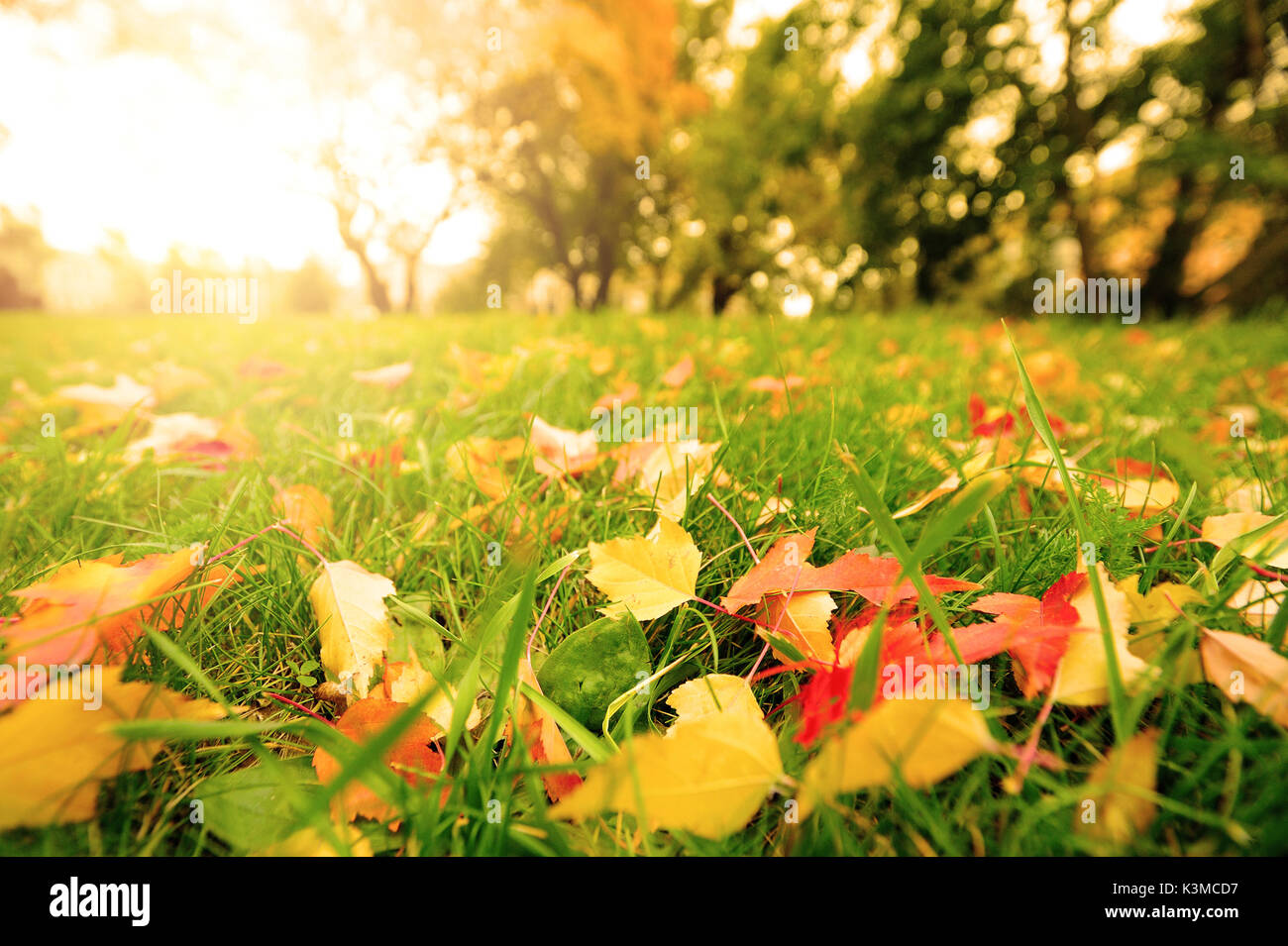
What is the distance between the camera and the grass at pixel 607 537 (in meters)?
0.47

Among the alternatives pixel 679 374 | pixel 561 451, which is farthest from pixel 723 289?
pixel 561 451

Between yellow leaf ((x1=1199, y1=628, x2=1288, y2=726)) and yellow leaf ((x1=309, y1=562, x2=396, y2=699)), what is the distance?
2.58ft

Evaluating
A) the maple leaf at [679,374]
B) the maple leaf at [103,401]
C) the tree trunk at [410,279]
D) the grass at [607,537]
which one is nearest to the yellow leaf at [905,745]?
the grass at [607,537]

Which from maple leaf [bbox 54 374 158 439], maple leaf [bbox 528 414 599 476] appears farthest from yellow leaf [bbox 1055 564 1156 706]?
maple leaf [bbox 54 374 158 439]

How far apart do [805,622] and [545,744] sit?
0.29 metres

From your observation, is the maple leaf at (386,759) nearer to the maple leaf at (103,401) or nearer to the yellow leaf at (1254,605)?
the yellow leaf at (1254,605)

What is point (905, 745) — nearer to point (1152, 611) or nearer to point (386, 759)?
point (1152, 611)

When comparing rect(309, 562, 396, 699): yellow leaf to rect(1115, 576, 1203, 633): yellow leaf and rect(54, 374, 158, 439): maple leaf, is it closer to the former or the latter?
rect(1115, 576, 1203, 633): yellow leaf

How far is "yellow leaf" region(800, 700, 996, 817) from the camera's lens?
0.41m

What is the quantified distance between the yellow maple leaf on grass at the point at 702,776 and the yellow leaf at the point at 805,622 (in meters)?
0.14

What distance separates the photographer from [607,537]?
32.4 inches
